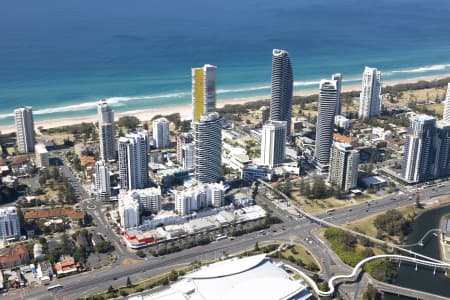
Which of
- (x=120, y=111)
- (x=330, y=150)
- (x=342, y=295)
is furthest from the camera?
(x=120, y=111)

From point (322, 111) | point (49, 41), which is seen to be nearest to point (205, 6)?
point (49, 41)

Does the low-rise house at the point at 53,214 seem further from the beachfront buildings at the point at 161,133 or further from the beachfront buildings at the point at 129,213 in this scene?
the beachfront buildings at the point at 161,133

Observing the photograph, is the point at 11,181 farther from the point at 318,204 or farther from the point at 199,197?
the point at 318,204

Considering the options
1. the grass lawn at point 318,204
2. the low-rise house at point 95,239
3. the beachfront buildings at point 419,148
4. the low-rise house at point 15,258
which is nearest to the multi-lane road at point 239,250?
the grass lawn at point 318,204

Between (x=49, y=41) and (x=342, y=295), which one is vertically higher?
(x=49, y=41)

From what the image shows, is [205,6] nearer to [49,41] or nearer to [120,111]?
[49,41]

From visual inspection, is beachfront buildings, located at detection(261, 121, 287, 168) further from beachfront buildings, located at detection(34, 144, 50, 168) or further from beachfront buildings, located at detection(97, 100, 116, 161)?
beachfront buildings, located at detection(34, 144, 50, 168)
